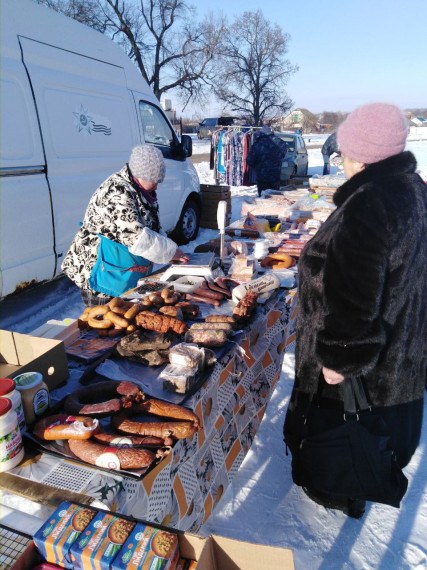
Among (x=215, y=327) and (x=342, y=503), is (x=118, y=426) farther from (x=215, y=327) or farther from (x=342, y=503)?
(x=342, y=503)

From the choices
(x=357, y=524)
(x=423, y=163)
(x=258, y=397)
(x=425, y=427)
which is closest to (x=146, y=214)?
(x=258, y=397)

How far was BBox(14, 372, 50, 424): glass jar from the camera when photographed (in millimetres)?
1485

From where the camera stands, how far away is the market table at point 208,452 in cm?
132

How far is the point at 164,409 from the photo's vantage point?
63.2 inches

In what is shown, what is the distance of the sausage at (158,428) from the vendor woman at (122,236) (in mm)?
1732

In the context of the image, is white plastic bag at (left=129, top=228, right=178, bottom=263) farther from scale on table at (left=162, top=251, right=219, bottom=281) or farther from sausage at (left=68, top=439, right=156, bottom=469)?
sausage at (left=68, top=439, right=156, bottom=469)

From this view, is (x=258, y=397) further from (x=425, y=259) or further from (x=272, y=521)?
(x=425, y=259)

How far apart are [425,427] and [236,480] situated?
1760 mm

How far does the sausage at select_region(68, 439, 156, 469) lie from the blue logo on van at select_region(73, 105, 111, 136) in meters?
4.55

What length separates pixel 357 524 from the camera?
7.94ft

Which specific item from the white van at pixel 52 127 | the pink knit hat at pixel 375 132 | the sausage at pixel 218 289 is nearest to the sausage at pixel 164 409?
the sausage at pixel 218 289

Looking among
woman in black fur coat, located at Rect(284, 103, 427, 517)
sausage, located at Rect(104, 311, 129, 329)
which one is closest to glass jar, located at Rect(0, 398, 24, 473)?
sausage, located at Rect(104, 311, 129, 329)

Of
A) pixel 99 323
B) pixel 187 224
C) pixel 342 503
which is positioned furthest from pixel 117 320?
pixel 187 224

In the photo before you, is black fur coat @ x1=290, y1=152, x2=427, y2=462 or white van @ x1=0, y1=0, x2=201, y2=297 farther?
white van @ x1=0, y1=0, x2=201, y2=297
